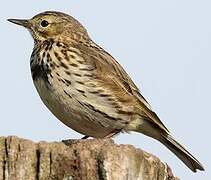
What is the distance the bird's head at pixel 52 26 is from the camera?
1013cm

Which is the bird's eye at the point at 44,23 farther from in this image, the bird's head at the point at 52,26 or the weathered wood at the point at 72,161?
the weathered wood at the point at 72,161

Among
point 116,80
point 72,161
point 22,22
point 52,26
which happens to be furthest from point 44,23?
point 72,161

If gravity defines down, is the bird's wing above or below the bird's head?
below

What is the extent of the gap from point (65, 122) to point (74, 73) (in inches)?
26.6

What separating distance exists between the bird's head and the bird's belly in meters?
1.48

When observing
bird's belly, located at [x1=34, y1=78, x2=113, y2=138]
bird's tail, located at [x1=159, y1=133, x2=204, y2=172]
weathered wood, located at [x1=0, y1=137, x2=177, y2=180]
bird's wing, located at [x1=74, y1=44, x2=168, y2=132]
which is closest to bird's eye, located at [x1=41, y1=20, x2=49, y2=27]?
bird's wing, located at [x1=74, y1=44, x2=168, y2=132]

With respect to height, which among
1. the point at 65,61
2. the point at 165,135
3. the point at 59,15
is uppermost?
the point at 59,15

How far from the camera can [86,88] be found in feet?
29.2

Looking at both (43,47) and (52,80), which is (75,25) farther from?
(52,80)

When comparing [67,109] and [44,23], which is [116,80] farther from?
[44,23]

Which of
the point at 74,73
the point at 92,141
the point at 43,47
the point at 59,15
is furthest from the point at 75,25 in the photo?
the point at 92,141

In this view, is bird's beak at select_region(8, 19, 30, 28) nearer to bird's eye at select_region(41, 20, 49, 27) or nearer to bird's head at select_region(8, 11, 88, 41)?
bird's head at select_region(8, 11, 88, 41)

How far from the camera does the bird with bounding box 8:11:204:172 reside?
28.5 feet

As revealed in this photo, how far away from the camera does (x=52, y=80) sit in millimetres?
8664
